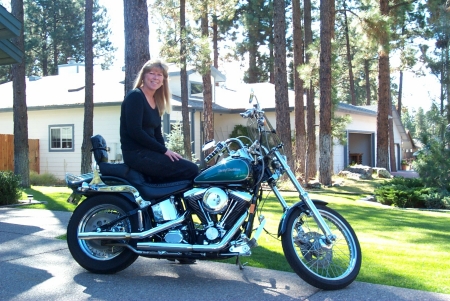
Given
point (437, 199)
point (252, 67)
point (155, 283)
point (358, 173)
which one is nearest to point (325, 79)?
point (437, 199)

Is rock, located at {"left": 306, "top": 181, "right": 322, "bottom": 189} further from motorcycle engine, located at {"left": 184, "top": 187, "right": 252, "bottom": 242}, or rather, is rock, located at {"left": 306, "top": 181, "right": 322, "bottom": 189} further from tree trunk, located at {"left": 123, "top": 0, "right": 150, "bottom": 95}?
motorcycle engine, located at {"left": 184, "top": 187, "right": 252, "bottom": 242}

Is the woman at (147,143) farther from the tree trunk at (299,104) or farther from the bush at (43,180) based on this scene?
the bush at (43,180)

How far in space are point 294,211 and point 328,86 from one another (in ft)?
43.4

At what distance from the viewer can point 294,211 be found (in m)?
4.62

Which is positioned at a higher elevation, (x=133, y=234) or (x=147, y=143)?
(x=147, y=143)

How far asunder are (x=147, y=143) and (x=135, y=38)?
3181 mm

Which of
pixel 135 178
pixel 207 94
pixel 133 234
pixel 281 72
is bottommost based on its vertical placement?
pixel 133 234

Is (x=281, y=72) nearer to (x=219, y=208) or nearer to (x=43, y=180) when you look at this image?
(x=43, y=180)

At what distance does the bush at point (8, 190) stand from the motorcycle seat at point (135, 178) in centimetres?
581

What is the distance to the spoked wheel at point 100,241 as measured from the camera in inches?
196

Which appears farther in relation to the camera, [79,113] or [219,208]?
[79,113]

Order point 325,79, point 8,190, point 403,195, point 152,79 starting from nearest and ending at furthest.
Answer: point 152,79, point 8,190, point 403,195, point 325,79

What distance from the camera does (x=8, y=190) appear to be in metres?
10.2

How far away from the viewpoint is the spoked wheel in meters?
4.97
